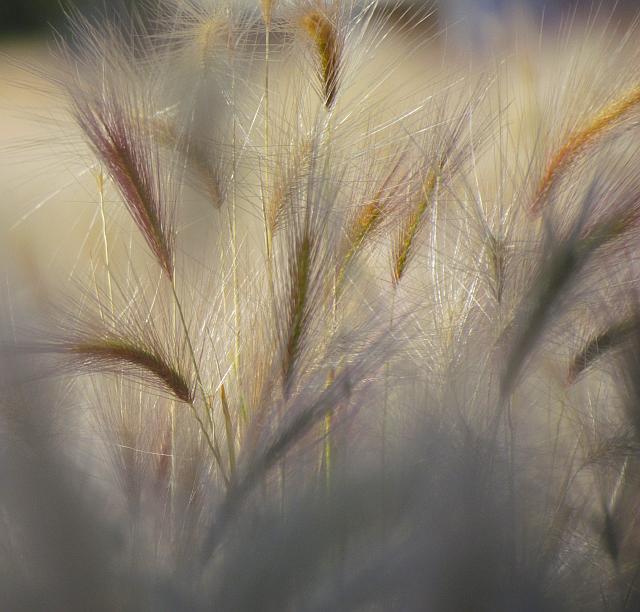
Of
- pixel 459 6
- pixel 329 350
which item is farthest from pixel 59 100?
pixel 459 6

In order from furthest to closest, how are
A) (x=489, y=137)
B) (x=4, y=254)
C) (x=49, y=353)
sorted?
1. (x=4, y=254)
2. (x=489, y=137)
3. (x=49, y=353)

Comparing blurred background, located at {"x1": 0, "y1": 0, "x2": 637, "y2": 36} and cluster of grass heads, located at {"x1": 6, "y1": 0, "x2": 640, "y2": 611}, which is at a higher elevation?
blurred background, located at {"x1": 0, "y1": 0, "x2": 637, "y2": 36}

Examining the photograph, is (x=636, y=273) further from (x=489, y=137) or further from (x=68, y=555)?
(x=68, y=555)

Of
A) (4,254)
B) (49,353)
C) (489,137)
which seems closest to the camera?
(49,353)

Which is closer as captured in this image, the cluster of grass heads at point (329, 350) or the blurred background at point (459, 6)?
the cluster of grass heads at point (329, 350)

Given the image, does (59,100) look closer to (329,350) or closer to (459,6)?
(329,350)

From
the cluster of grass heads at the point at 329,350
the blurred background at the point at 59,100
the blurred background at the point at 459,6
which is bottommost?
the cluster of grass heads at the point at 329,350

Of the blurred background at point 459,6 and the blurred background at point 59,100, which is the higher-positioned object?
the blurred background at point 459,6

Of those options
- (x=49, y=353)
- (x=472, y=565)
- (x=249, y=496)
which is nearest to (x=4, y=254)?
(x=49, y=353)
